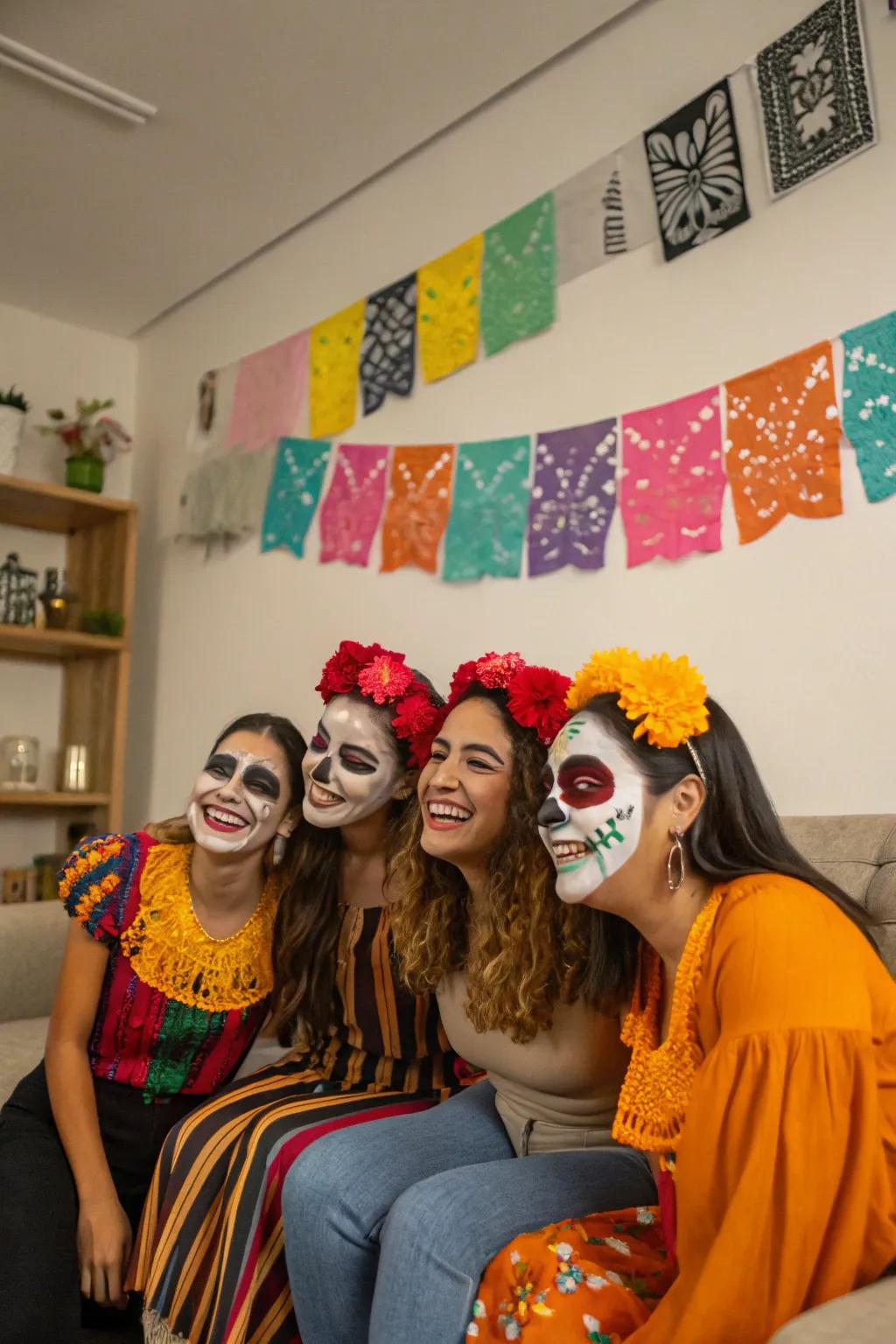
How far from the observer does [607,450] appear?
243 centimetres

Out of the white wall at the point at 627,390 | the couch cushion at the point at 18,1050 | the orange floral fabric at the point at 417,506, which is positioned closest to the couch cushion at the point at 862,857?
the white wall at the point at 627,390

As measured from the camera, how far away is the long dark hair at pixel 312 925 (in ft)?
6.43

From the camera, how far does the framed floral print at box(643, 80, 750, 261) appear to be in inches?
88.1

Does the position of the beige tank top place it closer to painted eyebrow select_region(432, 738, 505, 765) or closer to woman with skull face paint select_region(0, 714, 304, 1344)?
painted eyebrow select_region(432, 738, 505, 765)

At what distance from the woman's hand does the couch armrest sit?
3.29 ft

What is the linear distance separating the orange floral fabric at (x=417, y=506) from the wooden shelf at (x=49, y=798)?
4.31ft

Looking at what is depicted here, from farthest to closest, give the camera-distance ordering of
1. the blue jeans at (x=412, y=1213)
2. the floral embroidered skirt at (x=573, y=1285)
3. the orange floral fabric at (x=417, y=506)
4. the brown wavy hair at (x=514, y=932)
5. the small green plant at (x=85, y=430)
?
1. the small green plant at (x=85, y=430)
2. the orange floral fabric at (x=417, y=506)
3. the brown wavy hair at (x=514, y=932)
4. the blue jeans at (x=412, y=1213)
5. the floral embroidered skirt at (x=573, y=1285)

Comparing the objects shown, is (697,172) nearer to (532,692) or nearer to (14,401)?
(532,692)

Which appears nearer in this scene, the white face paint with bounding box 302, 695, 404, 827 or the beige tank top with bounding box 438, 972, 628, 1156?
the beige tank top with bounding box 438, 972, 628, 1156

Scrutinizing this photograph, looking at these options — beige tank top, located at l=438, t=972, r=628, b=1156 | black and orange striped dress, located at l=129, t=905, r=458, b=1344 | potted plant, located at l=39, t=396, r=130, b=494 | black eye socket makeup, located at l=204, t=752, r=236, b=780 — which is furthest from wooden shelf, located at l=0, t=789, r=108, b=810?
beige tank top, located at l=438, t=972, r=628, b=1156

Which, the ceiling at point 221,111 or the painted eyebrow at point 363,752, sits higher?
the ceiling at point 221,111

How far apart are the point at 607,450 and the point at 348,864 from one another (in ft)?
3.33

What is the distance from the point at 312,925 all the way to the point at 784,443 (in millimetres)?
1197

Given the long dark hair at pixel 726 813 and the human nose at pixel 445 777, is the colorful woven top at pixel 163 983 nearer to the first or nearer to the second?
the human nose at pixel 445 777
